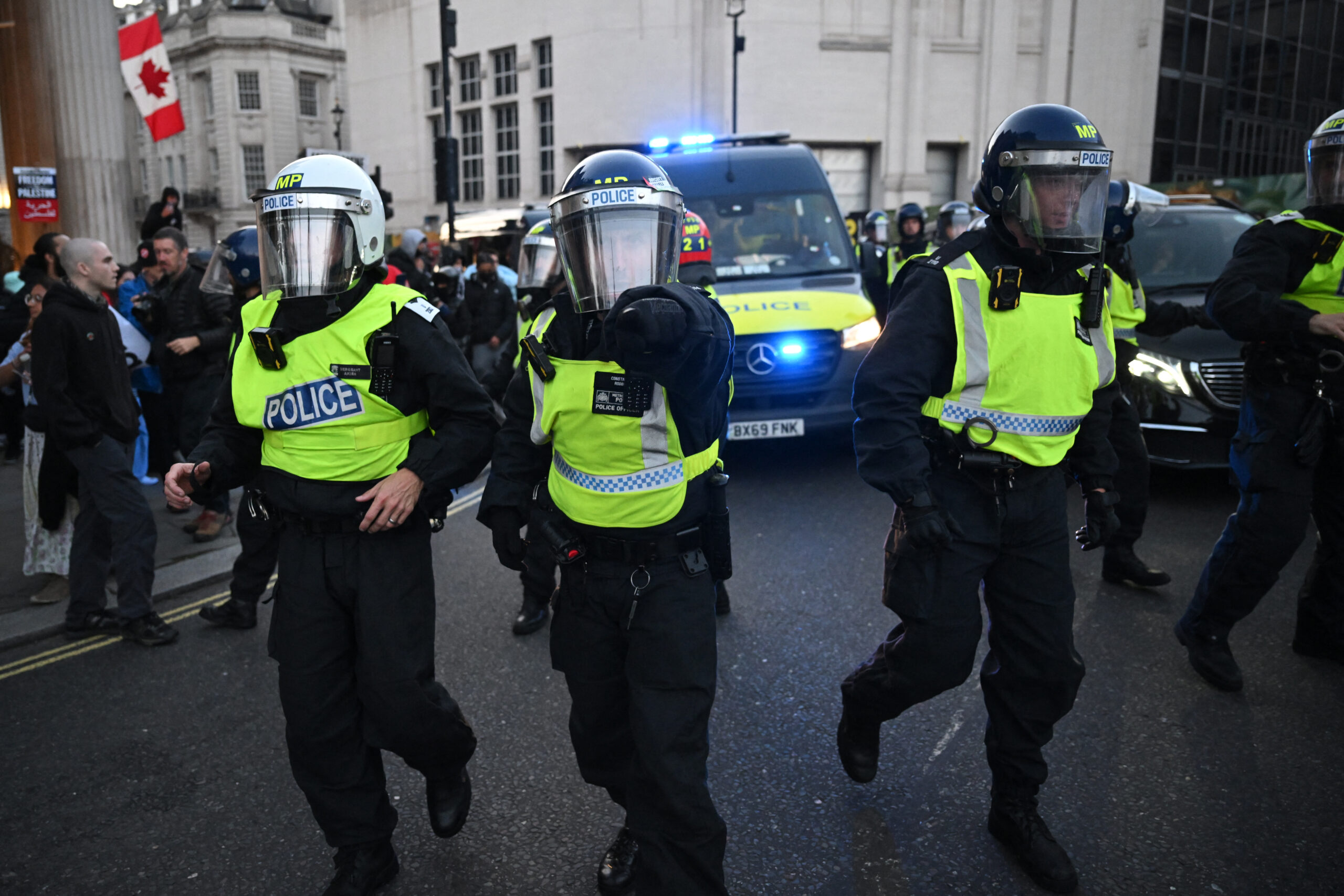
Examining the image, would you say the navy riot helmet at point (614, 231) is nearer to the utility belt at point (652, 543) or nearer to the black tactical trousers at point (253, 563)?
the utility belt at point (652, 543)

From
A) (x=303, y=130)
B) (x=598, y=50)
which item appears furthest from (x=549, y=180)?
(x=303, y=130)

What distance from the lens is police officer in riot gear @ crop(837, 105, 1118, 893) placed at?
98.3 inches

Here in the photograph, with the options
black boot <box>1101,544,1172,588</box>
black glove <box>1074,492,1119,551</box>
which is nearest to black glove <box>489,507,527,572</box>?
black glove <box>1074,492,1119,551</box>

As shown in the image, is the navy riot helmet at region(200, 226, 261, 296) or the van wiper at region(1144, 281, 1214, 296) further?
the van wiper at region(1144, 281, 1214, 296)

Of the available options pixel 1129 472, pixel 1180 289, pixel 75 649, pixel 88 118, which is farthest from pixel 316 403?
pixel 88 118

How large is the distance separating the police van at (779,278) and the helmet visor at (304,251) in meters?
3.76

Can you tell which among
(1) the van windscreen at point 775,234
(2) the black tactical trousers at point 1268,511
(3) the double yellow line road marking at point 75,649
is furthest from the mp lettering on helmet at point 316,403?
(1) the van windscreen at point 775,234

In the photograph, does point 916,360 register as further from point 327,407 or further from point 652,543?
point 327,407

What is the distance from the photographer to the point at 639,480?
2287mm

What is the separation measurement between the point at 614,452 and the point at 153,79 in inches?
440

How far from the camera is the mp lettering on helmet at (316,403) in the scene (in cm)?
248

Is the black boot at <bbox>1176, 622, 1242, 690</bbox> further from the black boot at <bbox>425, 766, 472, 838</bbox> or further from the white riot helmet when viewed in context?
the white riot helmet

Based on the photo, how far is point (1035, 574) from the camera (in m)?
2.55

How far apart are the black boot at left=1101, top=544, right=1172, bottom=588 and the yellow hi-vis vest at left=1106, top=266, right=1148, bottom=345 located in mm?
1067
